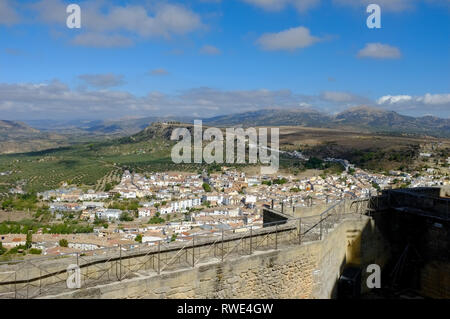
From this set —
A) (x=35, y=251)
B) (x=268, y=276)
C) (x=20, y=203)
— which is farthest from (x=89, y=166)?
(x=268, y=276)

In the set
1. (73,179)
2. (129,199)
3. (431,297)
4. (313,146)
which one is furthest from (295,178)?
(431,297)

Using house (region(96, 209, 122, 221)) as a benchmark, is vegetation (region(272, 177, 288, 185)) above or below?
above

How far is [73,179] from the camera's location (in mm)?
67438

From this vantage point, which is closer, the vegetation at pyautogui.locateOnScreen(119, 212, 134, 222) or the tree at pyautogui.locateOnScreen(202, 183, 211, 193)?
the vegetation at pyautogui.locateOnScreen(119, 212, 134, 222)

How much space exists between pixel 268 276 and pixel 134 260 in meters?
2.16

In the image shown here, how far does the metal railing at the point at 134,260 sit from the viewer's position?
186 inches

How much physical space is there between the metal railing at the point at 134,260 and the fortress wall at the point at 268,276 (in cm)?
20

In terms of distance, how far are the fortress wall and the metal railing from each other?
201 millimetres

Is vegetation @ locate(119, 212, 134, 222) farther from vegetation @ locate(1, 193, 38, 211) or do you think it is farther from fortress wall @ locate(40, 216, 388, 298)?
fortress wall @ locate(40, 216, 388, 298)

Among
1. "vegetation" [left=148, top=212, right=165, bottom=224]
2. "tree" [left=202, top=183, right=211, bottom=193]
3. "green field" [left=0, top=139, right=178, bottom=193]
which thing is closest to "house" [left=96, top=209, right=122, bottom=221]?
"vegetation" [left=148, top=212, right=165, bottom=224]

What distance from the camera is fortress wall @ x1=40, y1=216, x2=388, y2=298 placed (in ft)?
15.5

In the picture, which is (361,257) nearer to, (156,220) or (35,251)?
(35,251)

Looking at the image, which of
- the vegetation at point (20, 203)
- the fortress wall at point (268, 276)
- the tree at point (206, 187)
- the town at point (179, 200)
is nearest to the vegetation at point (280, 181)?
the town at point (179, 200)

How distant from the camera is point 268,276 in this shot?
5.86 metres
